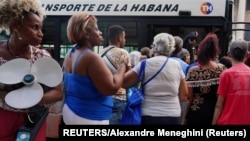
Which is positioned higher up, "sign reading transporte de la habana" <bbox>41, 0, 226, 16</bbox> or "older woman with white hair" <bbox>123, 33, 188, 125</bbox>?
"sign reading transporte de la habana" <bbox>41, 0, 226, 16</bbox>

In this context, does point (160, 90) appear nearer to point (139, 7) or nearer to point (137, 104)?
point (137, 104)

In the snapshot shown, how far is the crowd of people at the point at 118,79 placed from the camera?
2.51 m

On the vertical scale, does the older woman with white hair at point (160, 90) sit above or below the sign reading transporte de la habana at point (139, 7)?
below

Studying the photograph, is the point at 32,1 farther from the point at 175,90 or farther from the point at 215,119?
the point at 215,119

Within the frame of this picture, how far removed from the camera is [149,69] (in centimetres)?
417

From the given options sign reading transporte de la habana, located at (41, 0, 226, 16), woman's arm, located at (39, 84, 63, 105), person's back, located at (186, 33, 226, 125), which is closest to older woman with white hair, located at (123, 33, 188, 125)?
person's back, located at (186, 33, 226, 125)

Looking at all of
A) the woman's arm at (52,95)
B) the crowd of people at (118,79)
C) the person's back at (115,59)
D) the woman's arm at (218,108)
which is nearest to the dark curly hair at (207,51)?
the crowd of people at (118,79)

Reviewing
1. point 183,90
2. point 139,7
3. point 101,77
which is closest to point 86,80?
point 101,77

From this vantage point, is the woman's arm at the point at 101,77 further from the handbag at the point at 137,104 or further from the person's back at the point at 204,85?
the person's back at the point at 204,85

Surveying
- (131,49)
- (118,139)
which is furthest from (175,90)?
(131,49)

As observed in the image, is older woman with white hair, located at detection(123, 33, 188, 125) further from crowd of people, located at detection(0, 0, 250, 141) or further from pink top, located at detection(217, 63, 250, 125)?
pink top, located at detection(217, 63, 250, 125)

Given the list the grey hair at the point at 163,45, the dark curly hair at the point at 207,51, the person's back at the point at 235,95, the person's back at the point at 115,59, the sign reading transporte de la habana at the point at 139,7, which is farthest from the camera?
the sign reading transporte de la habana at the point at 139,7

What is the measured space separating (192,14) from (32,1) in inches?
260

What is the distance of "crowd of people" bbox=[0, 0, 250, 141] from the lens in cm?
251
